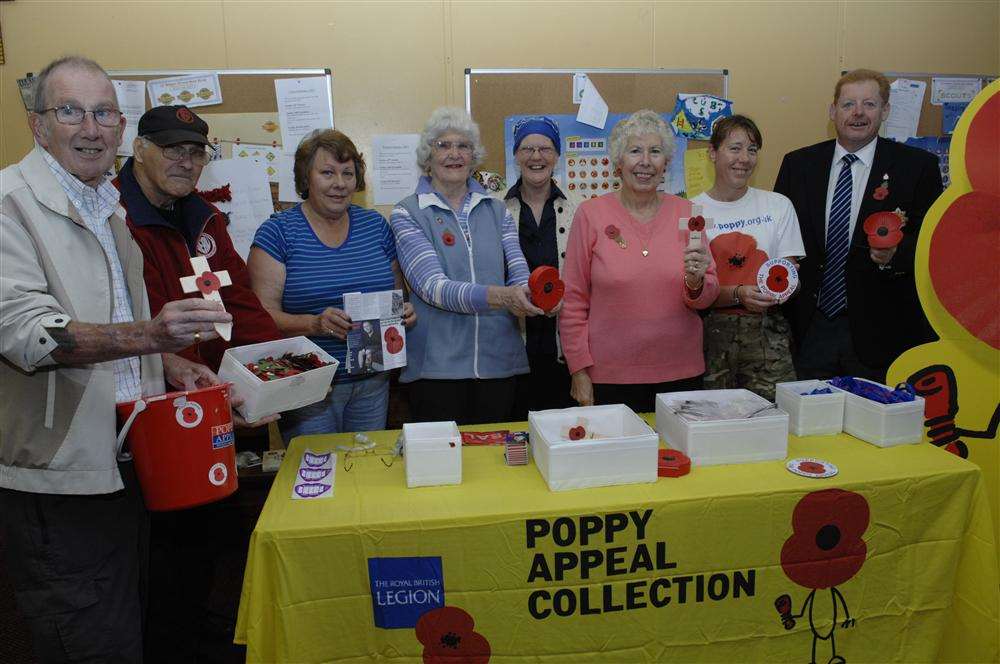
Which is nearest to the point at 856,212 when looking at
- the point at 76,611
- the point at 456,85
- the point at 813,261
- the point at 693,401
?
the point at 813,261

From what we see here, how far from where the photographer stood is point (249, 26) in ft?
10.8

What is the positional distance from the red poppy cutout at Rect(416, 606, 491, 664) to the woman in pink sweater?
955mm

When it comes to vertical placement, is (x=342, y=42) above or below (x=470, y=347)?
above

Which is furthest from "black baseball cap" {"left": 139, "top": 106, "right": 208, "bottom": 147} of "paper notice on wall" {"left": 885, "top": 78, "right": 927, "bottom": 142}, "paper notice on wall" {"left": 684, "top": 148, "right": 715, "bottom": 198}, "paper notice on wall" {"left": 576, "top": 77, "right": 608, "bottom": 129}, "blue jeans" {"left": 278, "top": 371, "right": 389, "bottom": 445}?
"paper notice on wall" {"left": 885, "top": 78, "right": 927, "bottom": 142}

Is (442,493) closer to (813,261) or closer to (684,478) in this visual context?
(684,478)

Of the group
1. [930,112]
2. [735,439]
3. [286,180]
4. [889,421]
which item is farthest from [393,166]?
[930,112]

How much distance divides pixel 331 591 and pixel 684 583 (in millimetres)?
886

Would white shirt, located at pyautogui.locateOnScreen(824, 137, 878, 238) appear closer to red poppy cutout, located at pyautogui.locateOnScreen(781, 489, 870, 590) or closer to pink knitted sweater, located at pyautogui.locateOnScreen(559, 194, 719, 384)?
pink knitted sweater, located at pyautogui.locateOnScreen(559, 194, 719, 384)

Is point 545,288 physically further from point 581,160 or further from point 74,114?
point 581,160

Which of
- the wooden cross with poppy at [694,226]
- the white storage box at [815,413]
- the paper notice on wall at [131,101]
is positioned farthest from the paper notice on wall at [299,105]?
the white storage box at [815,413]

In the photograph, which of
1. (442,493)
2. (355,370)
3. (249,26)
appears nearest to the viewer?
(442,493)

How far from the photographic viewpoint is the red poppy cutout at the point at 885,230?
2342mm

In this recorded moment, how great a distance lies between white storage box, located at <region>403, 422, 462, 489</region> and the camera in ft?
5.62

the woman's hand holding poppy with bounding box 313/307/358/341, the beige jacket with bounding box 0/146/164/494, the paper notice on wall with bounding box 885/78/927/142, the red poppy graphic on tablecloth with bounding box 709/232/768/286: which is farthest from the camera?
the paper notice on wall with bounding box 885/78/927/142
